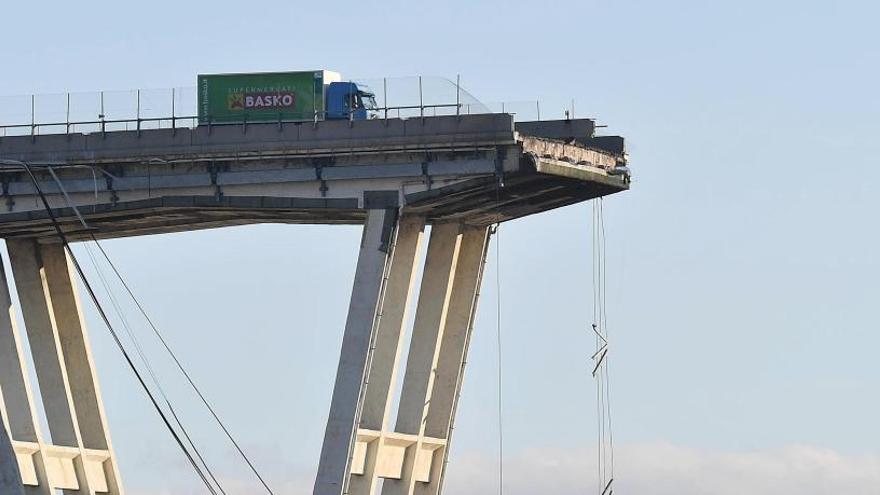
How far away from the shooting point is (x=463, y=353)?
416 feet

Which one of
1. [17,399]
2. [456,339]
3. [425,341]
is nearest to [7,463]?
[17,399]

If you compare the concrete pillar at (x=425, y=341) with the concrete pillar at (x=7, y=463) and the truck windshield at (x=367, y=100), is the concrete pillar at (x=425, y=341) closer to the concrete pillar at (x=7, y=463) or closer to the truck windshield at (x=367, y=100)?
the truck windshield at (x=367, y=100)

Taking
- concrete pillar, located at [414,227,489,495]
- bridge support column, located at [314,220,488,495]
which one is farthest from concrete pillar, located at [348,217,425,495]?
concrete pillar, located at [414,227,489,495]

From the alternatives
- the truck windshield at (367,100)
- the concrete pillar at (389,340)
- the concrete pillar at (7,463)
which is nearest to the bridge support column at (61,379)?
the concrete pillar at (7,463)

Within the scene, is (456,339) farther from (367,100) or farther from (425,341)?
(367,100)

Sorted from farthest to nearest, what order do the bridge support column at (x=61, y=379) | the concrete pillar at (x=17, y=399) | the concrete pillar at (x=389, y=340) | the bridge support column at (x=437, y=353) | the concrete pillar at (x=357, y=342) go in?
the bridge support column at (x=61, y=379) → the concrete pillar at (x=17, y=399) → the bridge support column at (x=437, y=353) → the concrete pillar at (x=389, y=340) → the concrete pillar at (x=357, y=342)

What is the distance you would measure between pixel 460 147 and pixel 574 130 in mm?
9296

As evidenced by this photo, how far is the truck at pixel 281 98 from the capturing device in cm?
11819

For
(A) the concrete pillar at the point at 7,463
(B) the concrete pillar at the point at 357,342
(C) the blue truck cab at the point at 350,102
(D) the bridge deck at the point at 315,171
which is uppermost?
(C) the blue truck cab at the point at 350,102

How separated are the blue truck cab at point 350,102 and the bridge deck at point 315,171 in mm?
2129

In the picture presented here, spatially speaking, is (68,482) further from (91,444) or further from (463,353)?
(463,353)

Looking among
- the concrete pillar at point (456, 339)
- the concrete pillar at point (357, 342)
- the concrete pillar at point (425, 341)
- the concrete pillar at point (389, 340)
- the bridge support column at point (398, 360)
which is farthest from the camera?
the concrete pillar at point (456, 339)

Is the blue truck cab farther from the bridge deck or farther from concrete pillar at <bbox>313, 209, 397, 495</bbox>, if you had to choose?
concrete pillar at <bbox>313, 209, 397, 495</bbox>

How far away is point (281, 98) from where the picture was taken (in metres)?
119
